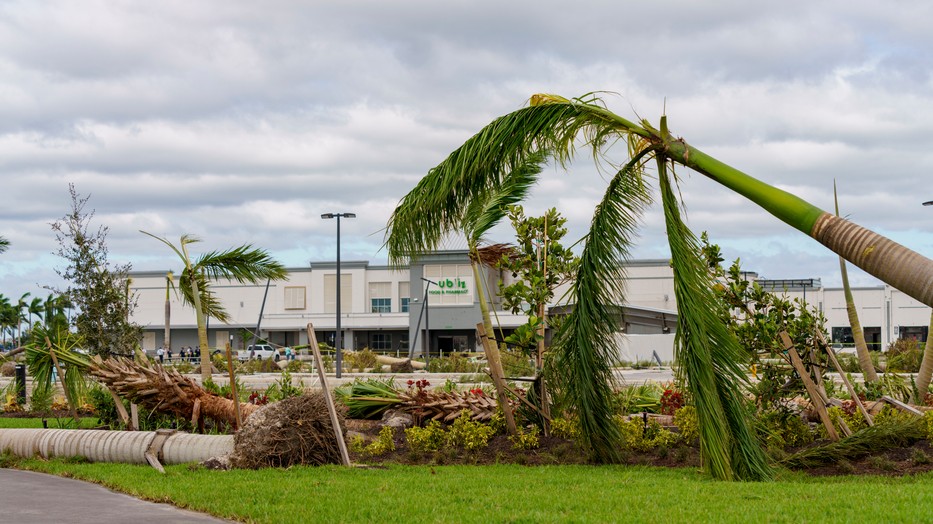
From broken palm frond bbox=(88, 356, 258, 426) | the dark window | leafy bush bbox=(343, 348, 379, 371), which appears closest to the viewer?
broken palm frond bbox=(88, 356, 258, 426)

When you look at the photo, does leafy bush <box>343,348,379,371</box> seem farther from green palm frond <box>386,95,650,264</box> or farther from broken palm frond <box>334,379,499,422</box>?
green palm frond <box>386,95,650,264</box>

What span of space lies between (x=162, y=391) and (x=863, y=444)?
966 cm

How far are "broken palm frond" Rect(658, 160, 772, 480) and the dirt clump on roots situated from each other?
4.43m

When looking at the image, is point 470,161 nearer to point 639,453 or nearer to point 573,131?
point 573,131

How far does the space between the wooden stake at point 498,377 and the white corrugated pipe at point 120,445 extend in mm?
3506

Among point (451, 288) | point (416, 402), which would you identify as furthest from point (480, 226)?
point (451, 288)

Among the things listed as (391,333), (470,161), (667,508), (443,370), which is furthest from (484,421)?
(391,333)

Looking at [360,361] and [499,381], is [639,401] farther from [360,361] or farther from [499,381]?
[360,361]

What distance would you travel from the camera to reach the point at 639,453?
12.4 metres

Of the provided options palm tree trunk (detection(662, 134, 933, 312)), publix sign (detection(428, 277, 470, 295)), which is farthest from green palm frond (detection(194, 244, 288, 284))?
publix sign (detection(428, 277, 470, 295))

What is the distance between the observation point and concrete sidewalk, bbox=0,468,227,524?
841cm

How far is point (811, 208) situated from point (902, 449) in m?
3.98

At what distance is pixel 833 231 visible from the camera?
897 centimetres

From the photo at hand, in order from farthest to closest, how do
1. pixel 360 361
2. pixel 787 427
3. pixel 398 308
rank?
pixel 398 308
pixel 360 361
pixel 787 427
